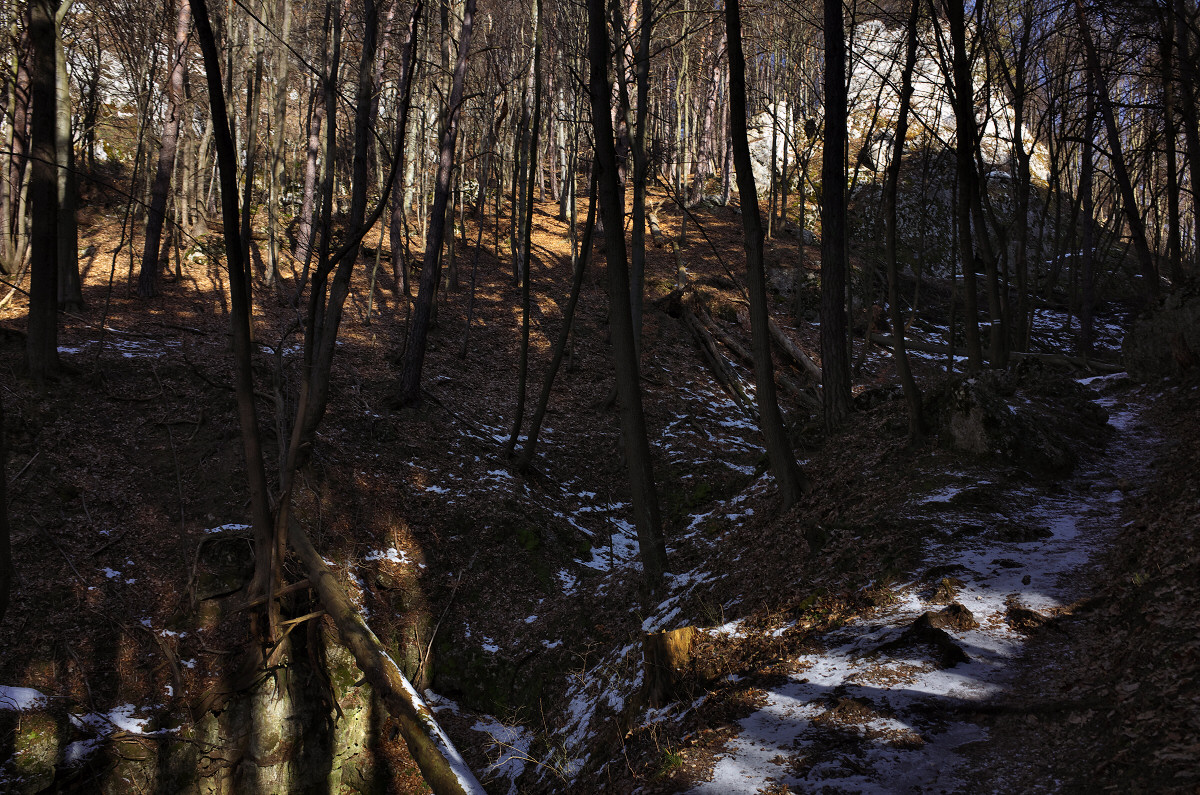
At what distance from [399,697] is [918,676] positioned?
13.6ft

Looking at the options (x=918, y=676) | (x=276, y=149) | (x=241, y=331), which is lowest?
(x=918, y=676)

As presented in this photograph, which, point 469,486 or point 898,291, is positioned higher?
point 898,291

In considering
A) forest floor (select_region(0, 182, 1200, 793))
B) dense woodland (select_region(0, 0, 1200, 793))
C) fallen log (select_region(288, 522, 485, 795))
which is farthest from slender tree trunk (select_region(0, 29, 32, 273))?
fallen log (select_region(288, 522, 485, 795))

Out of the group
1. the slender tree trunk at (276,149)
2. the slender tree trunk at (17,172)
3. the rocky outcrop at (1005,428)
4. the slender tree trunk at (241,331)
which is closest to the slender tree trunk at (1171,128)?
the rocky outcrop at (1005,428)

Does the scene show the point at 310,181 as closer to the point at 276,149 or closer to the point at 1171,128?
the point at 276,149

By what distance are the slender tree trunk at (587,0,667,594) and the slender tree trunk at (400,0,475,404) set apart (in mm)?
6180

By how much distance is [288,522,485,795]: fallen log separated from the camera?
16.4 feet

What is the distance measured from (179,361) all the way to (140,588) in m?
4.96

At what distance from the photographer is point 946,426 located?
26.2ft

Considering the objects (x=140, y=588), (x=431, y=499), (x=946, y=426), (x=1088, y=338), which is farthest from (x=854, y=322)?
(x=140, y=588)

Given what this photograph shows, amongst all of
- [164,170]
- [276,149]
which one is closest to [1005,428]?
[164,170]

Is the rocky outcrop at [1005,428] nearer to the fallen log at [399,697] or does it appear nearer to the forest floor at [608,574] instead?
the forest floor at [608,574]

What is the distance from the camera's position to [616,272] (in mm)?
7340

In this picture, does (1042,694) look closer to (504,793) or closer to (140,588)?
(504,793)
